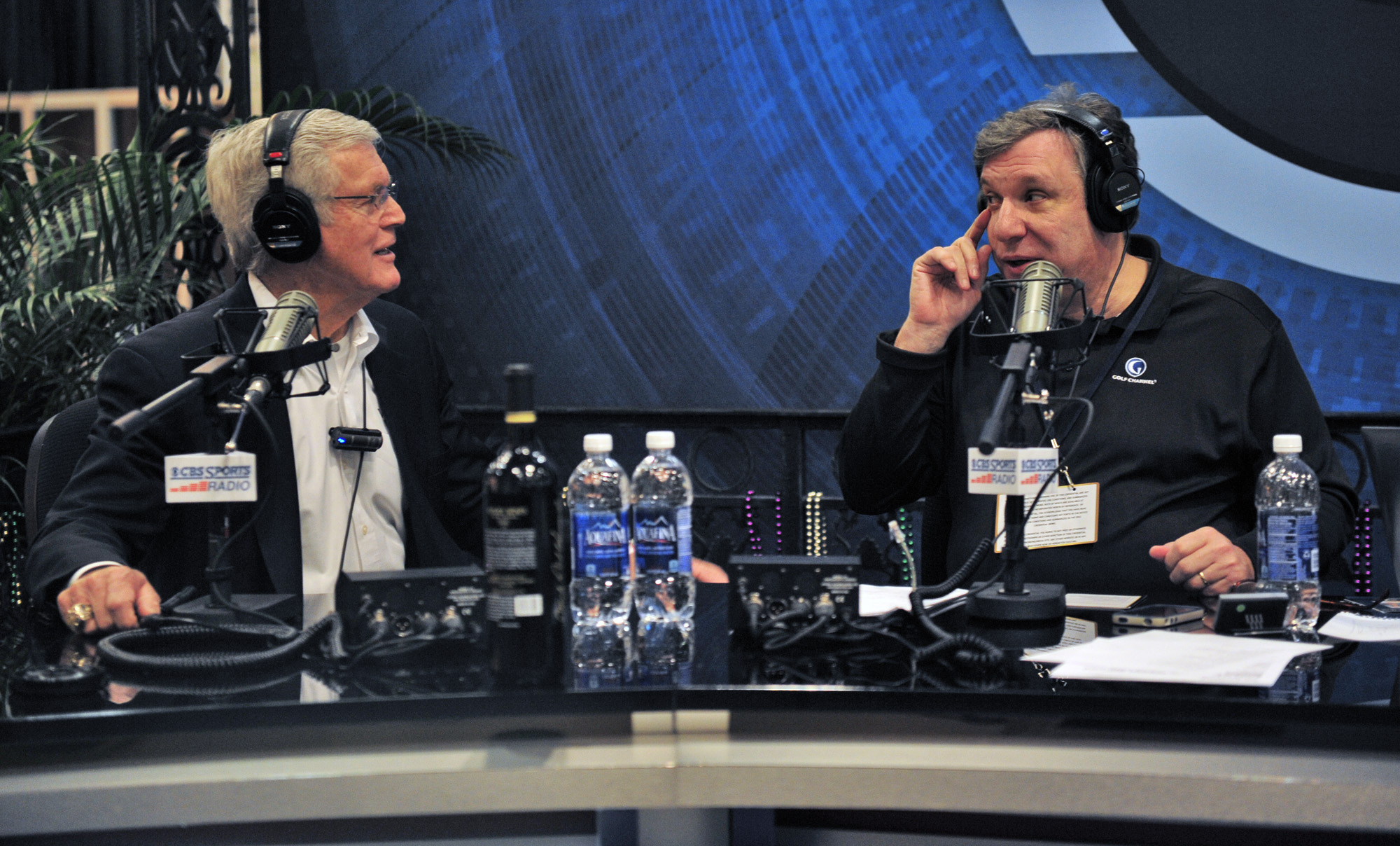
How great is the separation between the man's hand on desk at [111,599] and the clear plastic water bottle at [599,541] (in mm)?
524

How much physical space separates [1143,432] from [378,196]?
1.34 meters

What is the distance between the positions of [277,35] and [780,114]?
1827 mm

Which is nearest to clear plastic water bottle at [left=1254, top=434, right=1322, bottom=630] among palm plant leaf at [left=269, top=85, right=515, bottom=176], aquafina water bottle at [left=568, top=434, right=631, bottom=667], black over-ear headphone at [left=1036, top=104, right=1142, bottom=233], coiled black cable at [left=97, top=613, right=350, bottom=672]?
black over-ear headphone at [left=1036, top=104, right=1142, bottom=233]

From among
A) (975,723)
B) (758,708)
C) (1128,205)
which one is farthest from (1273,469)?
(758,708)

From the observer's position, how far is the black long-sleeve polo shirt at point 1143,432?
74.0 inches

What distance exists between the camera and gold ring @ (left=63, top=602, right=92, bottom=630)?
1455 mm

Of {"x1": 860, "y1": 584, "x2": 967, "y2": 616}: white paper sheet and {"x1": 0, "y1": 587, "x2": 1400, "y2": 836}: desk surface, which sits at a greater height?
{"x1": 860, "y1": 584, "x2": 967, "y2": 616}: white paper sheet

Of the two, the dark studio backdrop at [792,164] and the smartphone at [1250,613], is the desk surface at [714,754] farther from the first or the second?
the dark studio backdrop at [792,164]

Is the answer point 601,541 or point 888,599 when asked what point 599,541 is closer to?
point 601,541

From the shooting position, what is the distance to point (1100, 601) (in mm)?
1590

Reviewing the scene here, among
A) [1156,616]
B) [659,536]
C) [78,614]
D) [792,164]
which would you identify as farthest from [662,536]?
[792,164]

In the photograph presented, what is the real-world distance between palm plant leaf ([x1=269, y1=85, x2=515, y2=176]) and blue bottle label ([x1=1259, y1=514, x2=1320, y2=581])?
2.52m

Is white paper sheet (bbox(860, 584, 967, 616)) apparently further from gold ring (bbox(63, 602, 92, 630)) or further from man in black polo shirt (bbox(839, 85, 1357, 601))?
gold ring (bbox(63, 602, 92, 630))

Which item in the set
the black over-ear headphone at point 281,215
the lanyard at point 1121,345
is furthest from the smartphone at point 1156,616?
the black over-ear headphone at point 281,215
